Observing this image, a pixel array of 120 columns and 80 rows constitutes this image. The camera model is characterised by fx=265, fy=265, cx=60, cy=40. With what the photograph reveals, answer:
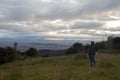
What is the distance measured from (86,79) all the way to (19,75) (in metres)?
4.18

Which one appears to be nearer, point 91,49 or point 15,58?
point 91,49

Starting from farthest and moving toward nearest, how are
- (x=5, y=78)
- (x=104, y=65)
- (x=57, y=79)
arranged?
(x=104, y=65), (x=5, y=78), (x=57, y=79)

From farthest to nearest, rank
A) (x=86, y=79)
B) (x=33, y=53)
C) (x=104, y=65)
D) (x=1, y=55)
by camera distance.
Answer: (x=33, y=53)
(x=1, y=55)
(x=104, y=65)
(x=86, y=79)

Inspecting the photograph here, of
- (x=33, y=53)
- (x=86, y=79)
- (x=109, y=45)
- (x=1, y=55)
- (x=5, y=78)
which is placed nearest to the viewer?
(x=86, y=79)

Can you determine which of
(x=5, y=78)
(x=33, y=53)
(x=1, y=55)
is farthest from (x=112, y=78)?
(x=33, y=53)

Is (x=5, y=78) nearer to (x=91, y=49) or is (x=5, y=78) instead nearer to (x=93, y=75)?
(x=93, y=75)

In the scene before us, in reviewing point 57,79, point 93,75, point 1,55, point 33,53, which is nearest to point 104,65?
point 93,75

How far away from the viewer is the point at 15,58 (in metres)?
45.2

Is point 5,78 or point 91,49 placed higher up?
point 91,49

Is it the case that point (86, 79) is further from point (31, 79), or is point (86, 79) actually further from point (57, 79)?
point (31, 79)

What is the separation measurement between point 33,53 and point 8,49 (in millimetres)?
12848

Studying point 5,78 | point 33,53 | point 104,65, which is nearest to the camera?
point 5,78

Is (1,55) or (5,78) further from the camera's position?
(1,55)

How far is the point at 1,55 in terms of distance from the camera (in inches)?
1703
